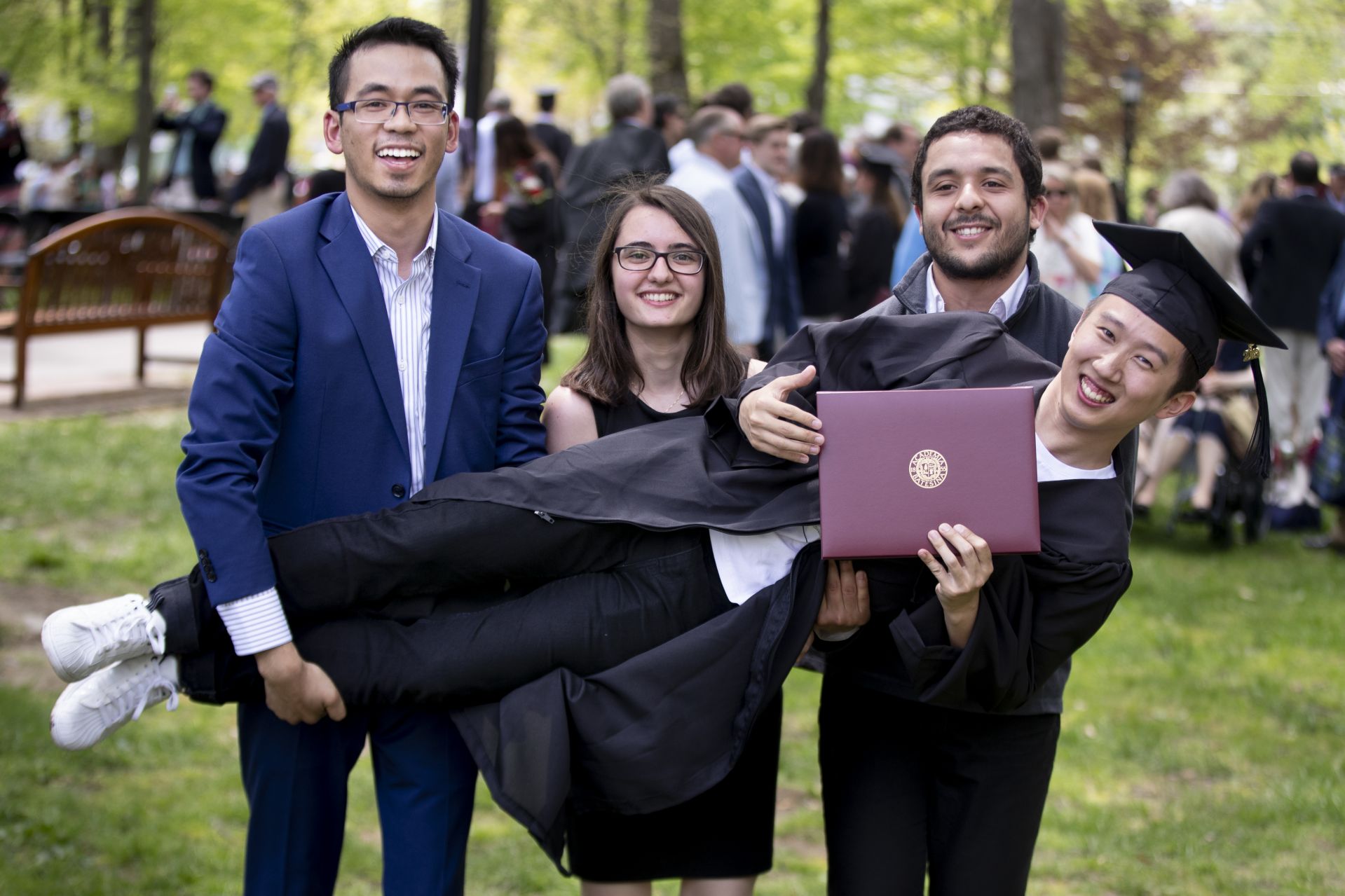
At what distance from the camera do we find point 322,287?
3.07m

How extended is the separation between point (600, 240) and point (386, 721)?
1393mm

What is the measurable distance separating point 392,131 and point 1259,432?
2.13m

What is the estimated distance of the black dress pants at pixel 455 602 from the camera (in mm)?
2996

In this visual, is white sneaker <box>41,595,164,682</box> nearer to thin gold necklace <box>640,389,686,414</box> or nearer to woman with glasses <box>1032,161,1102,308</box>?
thin gold necklace <box>640,389,686,414</box>

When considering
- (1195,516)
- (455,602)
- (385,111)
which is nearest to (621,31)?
(1195,516)

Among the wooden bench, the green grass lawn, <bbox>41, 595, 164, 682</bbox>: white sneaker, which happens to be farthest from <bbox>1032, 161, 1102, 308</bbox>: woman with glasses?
the wooden bench

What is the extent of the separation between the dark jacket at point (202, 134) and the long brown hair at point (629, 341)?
14064 mm

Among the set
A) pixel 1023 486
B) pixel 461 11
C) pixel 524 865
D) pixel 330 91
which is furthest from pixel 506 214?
pixel 461 11

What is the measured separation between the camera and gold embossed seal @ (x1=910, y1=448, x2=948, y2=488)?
2744 mm

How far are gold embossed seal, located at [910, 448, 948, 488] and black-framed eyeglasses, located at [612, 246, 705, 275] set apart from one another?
100cm

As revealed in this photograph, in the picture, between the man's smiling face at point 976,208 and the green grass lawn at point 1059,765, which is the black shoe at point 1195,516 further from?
the man's smiling face at point 976,208

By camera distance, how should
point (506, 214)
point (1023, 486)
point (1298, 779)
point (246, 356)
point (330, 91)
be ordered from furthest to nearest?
point (506, 214)
point (1298, 779)
point (330, 91)
point (246, 356)
point (1023, 486)

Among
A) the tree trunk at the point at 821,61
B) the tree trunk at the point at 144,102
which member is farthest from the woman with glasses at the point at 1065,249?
the tree trunk at the point at 144,102

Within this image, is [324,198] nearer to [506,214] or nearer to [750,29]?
[506,214]
